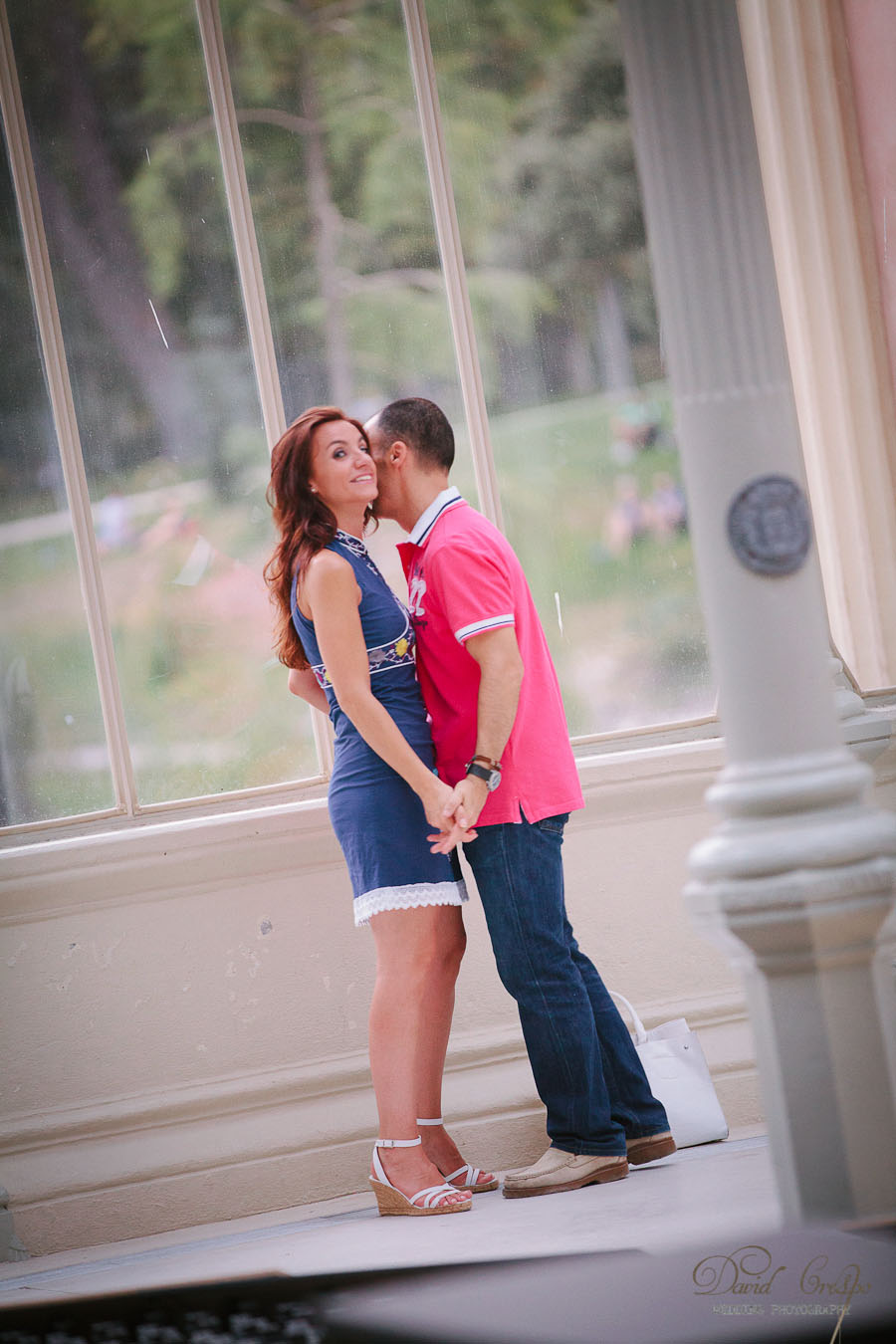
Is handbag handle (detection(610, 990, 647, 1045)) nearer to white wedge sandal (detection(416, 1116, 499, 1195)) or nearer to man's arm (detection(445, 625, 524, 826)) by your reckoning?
white wedge sandal (detection(416, 1116, 499, 1195))

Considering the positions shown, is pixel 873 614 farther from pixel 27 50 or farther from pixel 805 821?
pixel 27 50

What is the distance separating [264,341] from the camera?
3.58m

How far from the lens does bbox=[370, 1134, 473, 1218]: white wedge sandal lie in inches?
107

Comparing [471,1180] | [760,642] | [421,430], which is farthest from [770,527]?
[471,1180]

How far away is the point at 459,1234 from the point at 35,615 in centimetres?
199

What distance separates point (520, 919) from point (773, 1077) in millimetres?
1038

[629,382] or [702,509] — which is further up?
[629,382]

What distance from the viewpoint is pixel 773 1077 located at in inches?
68.2

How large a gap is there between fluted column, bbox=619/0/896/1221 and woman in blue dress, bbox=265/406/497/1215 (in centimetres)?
102

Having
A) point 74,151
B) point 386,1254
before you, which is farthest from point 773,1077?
point 74,151

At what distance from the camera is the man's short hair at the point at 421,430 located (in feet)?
9.64

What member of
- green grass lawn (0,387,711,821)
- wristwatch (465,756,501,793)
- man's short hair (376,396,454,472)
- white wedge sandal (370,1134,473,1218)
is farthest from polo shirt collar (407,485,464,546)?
white wedge sandal (370,1134,473,1218)

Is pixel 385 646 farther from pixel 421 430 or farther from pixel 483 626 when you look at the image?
pixel 421 430
